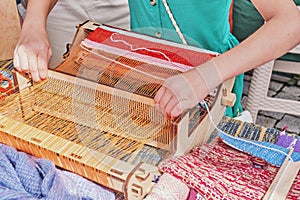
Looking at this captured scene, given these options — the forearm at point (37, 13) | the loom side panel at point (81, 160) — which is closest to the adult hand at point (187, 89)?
the loom side panel at point (81, 160)

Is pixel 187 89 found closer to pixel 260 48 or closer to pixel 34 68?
pixel 260 48

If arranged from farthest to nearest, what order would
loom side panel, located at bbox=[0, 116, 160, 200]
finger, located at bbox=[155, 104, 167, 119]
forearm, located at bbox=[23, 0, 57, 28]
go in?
1. forearm, located at bbox=[23, 0, 57, 28]
2. finger, located at bbox=[155, 104, 167, 119]
3. loom side panel, located at bbox=[0, 116, 160, 200]

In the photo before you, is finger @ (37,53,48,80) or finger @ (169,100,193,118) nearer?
finger @ (169,100,193,118)

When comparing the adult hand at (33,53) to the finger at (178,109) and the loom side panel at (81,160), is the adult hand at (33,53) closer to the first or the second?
the loom side panel at (81,160)

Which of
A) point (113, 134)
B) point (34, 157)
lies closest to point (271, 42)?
point (113, 134)

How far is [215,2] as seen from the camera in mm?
1305

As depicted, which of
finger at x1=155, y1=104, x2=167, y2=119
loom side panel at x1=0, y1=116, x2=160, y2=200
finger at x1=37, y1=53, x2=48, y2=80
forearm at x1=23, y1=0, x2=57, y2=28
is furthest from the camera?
forearm at x1=23, y1=0, x2=57, y2=28

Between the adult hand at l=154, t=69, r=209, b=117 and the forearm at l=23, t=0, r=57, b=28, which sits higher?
the forearm at l=23, t=0, r=57, b=28

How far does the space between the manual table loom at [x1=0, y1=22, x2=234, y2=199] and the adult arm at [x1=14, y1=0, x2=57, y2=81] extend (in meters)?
0.03

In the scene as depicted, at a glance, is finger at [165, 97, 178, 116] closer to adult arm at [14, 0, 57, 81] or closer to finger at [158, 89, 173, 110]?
finger at [158, 89, 173, 110]

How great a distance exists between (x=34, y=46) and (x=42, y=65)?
9 centimetres

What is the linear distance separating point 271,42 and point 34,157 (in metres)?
0.61

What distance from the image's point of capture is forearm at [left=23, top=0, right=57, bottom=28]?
1269 millimetres

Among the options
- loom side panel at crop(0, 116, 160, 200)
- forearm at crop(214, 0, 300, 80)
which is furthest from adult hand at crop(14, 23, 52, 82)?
forearm at crop(214, 0, 300, 80)
